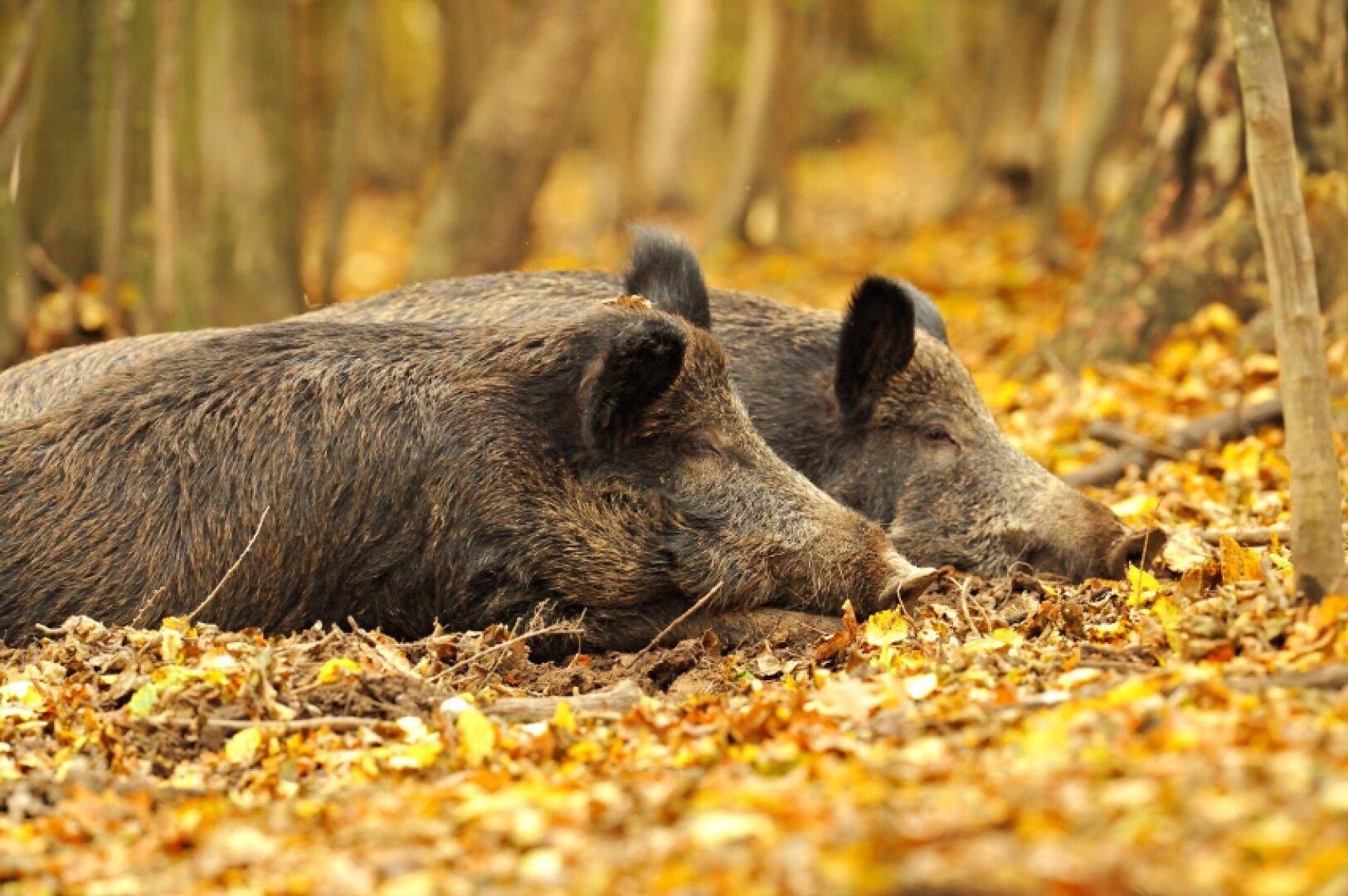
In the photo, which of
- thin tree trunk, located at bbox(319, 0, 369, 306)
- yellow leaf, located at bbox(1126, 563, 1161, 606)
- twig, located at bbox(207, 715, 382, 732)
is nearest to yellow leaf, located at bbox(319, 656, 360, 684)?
twig, located at bbox(207, 715, 382, 732)

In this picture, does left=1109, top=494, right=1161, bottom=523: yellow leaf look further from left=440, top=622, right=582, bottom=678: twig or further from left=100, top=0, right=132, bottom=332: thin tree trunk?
left=100, top=0, right=132, bottom=332: thin tree trunk

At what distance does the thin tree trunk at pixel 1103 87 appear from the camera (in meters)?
16.3

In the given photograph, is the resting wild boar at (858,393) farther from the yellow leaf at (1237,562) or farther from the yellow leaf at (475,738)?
the yellow leaf at (475,738)

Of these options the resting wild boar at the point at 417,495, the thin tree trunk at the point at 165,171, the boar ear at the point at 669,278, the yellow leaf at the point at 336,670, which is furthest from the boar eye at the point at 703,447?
the thin tree trunk at the point at 165,171

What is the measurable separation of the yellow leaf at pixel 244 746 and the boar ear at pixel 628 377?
1.87 metres

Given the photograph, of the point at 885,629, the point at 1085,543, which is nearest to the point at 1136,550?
the point at 1085,543

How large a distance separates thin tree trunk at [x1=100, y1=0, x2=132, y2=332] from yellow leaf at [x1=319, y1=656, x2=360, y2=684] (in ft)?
21.1

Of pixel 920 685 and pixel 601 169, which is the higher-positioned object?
pixel 601 169

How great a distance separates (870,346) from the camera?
7.36 meters

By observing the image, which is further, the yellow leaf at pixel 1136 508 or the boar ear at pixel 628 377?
the yellow leaf at pixel 1136 508

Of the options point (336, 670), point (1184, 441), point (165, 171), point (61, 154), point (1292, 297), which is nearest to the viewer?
point (1292, 297)

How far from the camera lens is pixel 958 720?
13.3ft

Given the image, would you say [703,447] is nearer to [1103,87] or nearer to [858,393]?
[858,393]

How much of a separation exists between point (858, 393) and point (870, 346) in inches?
9.3
